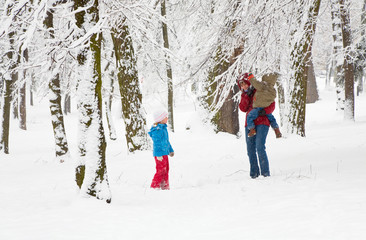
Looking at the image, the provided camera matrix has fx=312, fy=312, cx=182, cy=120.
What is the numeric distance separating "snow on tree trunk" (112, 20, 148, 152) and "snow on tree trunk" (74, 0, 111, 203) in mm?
4355

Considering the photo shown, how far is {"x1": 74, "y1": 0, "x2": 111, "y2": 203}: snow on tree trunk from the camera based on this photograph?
390 cm

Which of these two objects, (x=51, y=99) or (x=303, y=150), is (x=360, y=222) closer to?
(x=303, y=150)

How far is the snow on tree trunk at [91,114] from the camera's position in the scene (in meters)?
3.90

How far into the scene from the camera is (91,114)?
12.9 feet

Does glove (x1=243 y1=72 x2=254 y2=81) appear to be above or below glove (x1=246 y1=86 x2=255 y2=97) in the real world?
above

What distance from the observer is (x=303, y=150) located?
24.8ft

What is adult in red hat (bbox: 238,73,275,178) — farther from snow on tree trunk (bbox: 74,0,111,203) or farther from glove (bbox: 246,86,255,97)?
snow on tree trunk (bbox: 74,0,111,203)

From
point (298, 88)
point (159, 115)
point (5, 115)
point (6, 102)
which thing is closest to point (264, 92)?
point (159, 115)

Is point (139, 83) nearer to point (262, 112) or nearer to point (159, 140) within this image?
point (159, 140)

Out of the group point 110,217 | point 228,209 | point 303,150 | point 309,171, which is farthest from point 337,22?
point 110,217

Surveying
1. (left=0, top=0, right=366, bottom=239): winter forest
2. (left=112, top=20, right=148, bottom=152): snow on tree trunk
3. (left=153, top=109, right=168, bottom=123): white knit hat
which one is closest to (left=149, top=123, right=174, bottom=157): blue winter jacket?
(left=153, top=109, right=168, bottom=123): white knit hat

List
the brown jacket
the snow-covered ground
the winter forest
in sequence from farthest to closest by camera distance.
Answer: the brown jacket
the winter forest
the snow-covered ground

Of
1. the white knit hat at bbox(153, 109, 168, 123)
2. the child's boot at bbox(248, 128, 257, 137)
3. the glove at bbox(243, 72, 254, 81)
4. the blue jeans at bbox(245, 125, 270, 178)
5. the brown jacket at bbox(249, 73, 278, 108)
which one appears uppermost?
the glove at bbox(243, 72, 254, 81)

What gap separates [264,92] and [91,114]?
281cm
